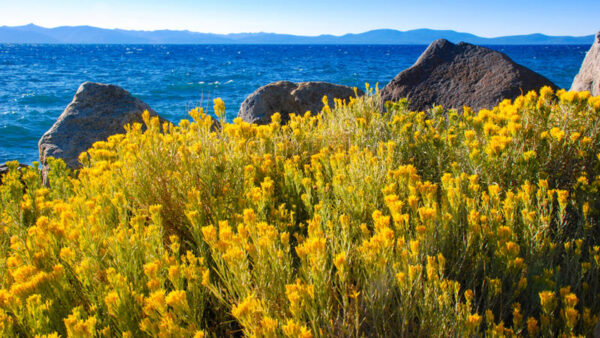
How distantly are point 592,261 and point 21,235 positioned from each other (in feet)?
10.5

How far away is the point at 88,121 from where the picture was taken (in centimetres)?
604

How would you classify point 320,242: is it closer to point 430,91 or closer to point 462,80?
point 430,91

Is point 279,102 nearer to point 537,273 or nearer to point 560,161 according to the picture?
point 560,161

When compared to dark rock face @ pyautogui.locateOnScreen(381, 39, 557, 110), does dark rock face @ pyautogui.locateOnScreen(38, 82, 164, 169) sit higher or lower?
lower

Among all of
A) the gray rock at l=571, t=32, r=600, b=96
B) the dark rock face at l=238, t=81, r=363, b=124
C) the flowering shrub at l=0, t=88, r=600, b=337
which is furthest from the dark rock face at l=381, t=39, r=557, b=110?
the flowering shrub at l=0, t=88, r=600, b=337

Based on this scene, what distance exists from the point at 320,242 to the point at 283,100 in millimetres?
6023

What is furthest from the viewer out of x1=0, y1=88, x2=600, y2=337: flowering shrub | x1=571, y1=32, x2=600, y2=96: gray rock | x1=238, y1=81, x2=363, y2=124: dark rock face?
x1=238, y1=81, x2=363, y2=124: dark rock face

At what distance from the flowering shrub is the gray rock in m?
2.63

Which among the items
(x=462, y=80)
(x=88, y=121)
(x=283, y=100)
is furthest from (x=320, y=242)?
(x=283, y=100)

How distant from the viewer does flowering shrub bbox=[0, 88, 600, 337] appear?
1527 mm

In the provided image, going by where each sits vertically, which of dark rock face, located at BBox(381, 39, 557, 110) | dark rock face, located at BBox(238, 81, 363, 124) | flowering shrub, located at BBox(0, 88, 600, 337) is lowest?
flowering shrub, located at BBox(0, 88, 600, 337)

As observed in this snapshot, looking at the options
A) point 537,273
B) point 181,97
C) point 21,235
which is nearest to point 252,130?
point 21,235

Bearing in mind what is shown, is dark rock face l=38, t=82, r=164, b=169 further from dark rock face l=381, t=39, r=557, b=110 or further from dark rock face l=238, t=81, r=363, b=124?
dark rock face l=381, t=39, r=557, b=110

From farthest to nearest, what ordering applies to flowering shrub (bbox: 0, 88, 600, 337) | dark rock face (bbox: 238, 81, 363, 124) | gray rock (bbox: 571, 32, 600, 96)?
dark rock face (bbox: 238, 81, 363, 124), gray rock (bbox: 571, 32, 600, 96), flowering shrub (bbox: 0, 88, 600, 337)
